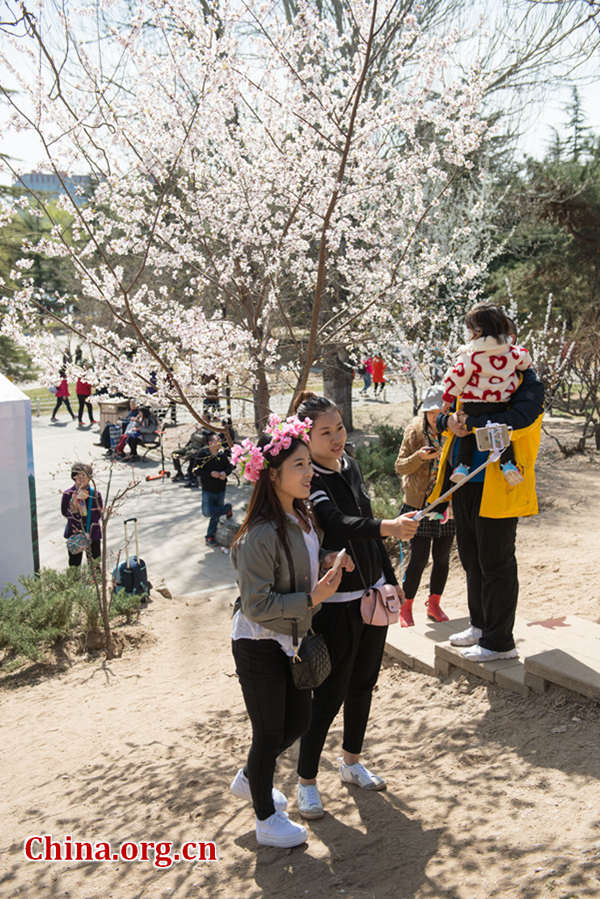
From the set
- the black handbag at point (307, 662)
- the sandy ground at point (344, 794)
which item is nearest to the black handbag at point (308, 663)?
the black handbag at point (307, 662)

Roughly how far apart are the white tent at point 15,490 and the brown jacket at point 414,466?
4.44 metres

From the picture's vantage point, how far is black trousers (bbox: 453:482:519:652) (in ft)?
12.0

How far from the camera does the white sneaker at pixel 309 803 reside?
3220 mm

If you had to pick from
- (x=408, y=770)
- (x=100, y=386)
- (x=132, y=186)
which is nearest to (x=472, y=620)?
(x=408, y=770)

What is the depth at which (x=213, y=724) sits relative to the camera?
4711 millimetres

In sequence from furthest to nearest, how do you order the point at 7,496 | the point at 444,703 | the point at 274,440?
the point at 7,496
the point at 444,703
the point at 274,440

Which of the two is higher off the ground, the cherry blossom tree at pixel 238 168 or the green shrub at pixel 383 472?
the cherry blossom tree at pixel 238 168

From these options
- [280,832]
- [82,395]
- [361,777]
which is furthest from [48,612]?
[82,395]

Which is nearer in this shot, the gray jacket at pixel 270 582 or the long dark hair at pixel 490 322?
the gray jacket at pixel 270 582

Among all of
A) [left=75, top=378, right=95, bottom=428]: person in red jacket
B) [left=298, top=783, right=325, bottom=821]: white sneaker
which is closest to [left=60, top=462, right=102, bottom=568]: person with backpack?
[left=298, top=783, right=325, bottom=821]: white sneaker

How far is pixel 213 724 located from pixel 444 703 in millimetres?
1480

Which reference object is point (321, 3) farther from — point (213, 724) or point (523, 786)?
point (523, 786)

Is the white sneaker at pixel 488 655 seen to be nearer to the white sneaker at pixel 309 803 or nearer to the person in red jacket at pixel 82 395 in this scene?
the white sneaker at pixel 309 803

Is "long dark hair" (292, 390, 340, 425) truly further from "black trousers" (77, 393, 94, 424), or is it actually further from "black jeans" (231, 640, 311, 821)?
"black trousers" (77, 393, 94, 424)
